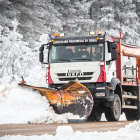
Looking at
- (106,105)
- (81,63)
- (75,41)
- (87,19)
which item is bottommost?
(106,105)

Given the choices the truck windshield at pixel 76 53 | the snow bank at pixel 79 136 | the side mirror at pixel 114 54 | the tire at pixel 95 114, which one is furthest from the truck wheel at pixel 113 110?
the snow bank at pixel 79 136


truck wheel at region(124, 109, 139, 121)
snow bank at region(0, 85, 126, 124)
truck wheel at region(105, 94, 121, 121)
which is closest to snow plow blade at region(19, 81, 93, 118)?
snow bank at region(0, 85, 126, 124)

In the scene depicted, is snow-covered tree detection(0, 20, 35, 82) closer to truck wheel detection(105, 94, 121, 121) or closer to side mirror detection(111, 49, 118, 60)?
truck wheel detection(105, 94, 121, 121)

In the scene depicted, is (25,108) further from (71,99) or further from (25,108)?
(71,99)

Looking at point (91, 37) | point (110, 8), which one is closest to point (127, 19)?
point (110, 8)

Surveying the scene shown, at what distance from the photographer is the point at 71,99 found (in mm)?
10734

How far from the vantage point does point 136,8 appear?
34.0 meters

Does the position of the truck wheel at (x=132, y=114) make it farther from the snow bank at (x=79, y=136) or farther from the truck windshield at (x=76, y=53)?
the snow bank at (x=79, y=136)

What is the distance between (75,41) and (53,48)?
77 cm

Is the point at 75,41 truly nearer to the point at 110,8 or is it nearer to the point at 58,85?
the point at 58,85

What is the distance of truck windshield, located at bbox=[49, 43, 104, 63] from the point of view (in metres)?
11.3

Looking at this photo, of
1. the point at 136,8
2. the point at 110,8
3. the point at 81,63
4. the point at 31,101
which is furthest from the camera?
the point at 136,8

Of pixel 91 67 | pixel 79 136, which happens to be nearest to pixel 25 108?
pixel 91 67

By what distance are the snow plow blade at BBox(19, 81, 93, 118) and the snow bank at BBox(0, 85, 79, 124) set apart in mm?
199
